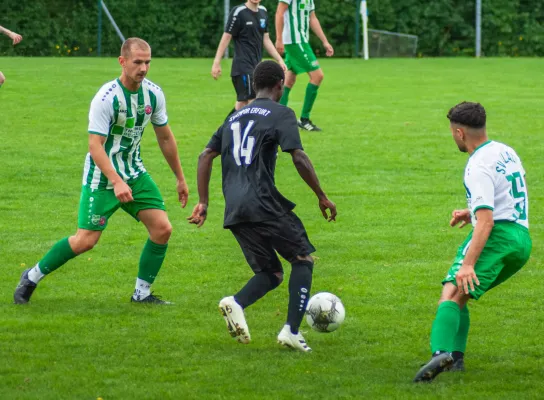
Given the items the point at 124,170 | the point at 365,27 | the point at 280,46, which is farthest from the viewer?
the point at 365,27

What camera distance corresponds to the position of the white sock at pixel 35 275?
26.1ft

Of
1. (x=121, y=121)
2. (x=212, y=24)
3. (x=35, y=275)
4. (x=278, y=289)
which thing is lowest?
(x=212, y=24)

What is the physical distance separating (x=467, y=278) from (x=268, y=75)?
187 centimetres

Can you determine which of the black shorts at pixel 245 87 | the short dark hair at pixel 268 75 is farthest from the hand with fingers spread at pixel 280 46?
the short dark hair at pixel 268 75

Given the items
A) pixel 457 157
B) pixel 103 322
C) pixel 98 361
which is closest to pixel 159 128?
pixel 103 322

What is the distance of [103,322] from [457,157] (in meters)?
8.32

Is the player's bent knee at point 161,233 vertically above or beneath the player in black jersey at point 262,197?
beneath

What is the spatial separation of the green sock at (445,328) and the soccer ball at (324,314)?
1.15 m

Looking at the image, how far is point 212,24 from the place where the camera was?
35750 mm

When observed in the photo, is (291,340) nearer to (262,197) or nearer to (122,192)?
(262,197)

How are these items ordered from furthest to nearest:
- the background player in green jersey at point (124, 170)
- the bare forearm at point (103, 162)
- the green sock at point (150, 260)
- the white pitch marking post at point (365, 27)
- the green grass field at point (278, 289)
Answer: the white pitch marking post at point (365, 27)
the green sock at point (150, 260)
the background player in green jersey at point (124, 170)
the bare forearm at point (103, 162)
the green grass field at point (278, 289)

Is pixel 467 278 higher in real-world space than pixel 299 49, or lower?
higher

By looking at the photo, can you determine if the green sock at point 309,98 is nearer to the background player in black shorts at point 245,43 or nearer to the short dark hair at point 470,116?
the background player in black shorts at point 245,43

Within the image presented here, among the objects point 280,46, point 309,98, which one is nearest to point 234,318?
point 280,46
